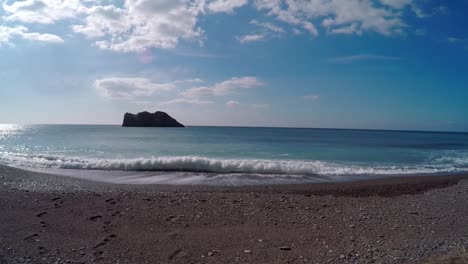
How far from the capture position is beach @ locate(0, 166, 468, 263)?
5320 millimetres

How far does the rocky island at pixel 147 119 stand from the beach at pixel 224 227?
438ft

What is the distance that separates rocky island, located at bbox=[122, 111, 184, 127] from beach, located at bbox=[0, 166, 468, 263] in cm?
13355

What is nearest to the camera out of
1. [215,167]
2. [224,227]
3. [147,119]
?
[224,227]

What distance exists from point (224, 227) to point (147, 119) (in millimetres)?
139485

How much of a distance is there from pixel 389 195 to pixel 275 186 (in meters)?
4.51

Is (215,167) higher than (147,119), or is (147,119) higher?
(147,119)

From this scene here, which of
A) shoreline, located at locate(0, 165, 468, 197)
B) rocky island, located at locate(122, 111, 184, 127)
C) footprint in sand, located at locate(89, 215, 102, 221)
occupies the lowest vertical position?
shoreline, located at locate(0, 165, 468, 197)

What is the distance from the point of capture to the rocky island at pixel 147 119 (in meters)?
140

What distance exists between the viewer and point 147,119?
139m

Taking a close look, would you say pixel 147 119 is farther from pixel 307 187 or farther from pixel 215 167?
pixel 307 187

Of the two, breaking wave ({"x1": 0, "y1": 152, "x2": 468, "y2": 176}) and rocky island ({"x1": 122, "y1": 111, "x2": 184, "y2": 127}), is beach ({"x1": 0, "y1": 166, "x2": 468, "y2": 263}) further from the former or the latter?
rocky island ({"x1": 122, "y1": 111, "x2": 184, "y2": 127})

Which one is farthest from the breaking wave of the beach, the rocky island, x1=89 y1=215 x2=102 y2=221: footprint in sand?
the rocky island

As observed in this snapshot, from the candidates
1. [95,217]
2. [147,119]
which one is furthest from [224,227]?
[147,119]

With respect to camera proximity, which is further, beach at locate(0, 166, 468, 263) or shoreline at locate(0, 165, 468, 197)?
shoreline at locate(0, 165, 468, 197)
